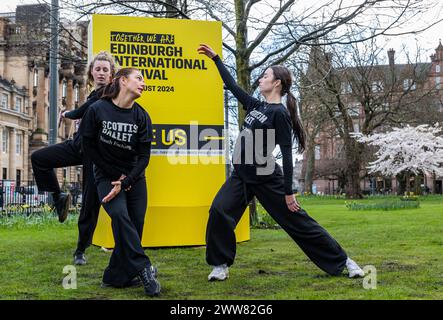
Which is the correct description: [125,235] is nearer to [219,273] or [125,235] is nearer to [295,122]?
[219,273]

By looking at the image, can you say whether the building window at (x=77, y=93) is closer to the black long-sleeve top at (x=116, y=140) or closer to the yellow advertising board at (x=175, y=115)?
the yellow advertising board at (x=175, y=115)

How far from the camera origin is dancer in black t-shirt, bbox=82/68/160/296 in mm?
4836

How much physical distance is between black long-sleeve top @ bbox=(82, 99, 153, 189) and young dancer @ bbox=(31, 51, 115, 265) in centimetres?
117

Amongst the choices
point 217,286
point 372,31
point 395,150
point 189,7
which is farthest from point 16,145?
point 217,286

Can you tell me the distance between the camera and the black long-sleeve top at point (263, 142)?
5297 mm

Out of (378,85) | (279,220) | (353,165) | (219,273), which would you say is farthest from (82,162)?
(378,85)

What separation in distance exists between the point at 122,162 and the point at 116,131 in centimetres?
31

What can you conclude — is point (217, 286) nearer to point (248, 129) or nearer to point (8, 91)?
point (248, 129)

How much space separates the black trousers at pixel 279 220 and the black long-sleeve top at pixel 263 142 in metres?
0.13

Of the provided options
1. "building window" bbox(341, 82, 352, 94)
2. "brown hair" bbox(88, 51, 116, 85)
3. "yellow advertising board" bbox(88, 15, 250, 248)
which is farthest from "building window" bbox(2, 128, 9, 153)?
"brown hair" bbox(88, 51, 116, 85)

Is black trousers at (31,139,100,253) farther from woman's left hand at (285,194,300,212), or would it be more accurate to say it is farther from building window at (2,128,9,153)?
building window at (2,128,9,153)

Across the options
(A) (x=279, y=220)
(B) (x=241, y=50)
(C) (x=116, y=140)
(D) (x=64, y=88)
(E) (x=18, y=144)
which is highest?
(D) (x=64, y=88)

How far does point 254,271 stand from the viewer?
5965 mm

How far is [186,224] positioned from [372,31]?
5382mm
